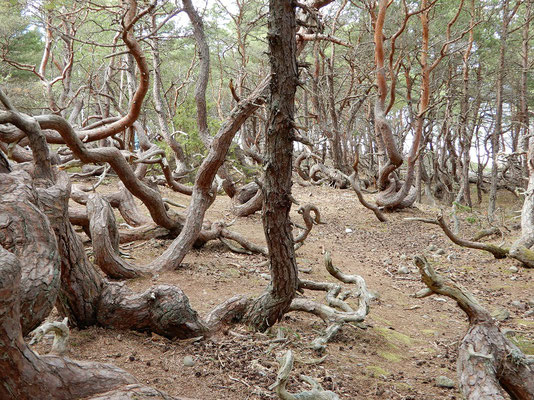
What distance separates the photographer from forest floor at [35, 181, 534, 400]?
8.62ft

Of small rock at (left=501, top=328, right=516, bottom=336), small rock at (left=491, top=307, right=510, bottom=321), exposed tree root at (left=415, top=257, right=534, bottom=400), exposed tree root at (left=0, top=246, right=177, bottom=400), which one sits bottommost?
small rock at (left=491, top=307, right=510, bottom=321)

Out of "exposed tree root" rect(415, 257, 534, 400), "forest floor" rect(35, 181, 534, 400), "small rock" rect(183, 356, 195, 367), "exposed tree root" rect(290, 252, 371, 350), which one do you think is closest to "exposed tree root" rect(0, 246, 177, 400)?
"forest floor" rect(35, 181, 534, 400)

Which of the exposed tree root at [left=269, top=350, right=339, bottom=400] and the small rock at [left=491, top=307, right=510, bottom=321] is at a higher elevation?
the exposed tree root at [left=269, top=350, right=339, bottom=400]

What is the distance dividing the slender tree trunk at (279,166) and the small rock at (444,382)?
1237 mm

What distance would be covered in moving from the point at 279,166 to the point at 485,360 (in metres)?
1.81

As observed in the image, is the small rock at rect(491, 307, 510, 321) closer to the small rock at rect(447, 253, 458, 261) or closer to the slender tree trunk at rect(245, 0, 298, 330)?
the small rock at rect(447, 253, 458, 261)

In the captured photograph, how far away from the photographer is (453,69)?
15820 millimetres

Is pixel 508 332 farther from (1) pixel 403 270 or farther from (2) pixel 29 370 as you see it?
(2) pixel 29 370

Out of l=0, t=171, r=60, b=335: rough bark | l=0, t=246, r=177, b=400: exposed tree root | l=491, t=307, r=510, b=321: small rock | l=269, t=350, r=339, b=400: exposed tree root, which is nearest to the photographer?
→ l=0, t=246, r=177, b=400: exposed tree root

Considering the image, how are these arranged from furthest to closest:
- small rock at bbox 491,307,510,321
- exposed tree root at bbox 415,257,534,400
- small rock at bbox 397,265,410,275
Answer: small rock at bbox 397,265,410,275, small rock at bbox 491,307,510,321, exposed tree root at bbox 415,257,534,400

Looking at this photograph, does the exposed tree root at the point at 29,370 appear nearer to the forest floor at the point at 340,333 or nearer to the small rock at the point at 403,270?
the forest floor at the point at 340,333

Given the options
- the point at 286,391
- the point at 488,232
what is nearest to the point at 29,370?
the point at 286,391

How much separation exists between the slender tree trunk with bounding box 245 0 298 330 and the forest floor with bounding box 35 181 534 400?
0.26 m

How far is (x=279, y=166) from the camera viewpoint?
2811 mm
